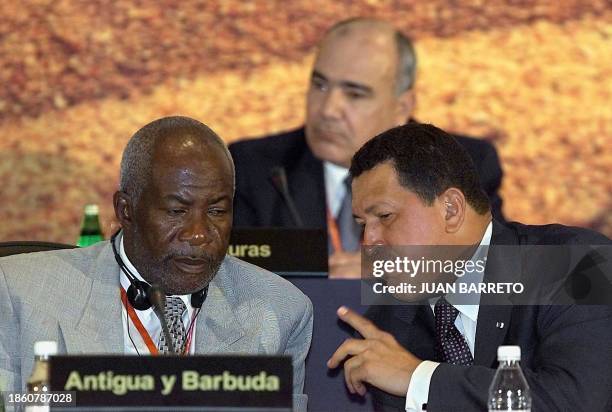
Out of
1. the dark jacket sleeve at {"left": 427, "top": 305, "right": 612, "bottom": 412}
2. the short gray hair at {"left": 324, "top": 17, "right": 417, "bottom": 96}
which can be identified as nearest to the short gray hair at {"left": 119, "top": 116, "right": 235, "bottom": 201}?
the dark jacket sleeve at {"left": 427, "top": 305, "right": 612, "bottom": 412}

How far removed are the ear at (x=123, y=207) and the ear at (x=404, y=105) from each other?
2.37 meters

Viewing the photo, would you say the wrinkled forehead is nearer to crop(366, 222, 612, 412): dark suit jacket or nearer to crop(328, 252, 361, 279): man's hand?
crop(328, 252, 361, 279): man's hand

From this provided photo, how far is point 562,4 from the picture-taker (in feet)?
18.3

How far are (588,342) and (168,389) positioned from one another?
122cm

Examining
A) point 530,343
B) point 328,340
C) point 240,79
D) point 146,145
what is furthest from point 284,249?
point 240,79

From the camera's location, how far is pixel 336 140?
4.85 meters

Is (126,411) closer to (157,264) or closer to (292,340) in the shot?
(157,264)

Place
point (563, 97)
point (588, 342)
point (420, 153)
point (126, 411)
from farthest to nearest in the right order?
1. point (563, 97)
2. point (420, 153)
3. point (588, 342)
4. point (126, 411)

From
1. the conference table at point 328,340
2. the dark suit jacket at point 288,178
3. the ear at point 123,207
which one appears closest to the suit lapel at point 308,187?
the dark suit jacket at point 288,178

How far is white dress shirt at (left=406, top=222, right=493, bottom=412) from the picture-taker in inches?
106

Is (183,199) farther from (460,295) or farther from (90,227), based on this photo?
(90,227)

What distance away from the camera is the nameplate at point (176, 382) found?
6.65ft

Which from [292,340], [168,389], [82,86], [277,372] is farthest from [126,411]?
[82,86]

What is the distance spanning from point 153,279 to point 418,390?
0.74 meters
